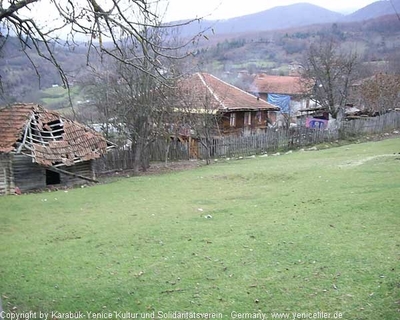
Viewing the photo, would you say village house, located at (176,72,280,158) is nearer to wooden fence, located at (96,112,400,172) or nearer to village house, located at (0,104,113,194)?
wooden fence, located at (96,112,400,172)

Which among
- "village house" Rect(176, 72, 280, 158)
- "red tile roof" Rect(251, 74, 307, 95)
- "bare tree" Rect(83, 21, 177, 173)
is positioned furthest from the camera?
"red tile roof" Rect(251, 74, 307, 95)

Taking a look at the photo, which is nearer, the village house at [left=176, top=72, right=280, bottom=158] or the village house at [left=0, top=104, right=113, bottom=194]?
the village house at [left=0, top=104, right=113, bottom=194]

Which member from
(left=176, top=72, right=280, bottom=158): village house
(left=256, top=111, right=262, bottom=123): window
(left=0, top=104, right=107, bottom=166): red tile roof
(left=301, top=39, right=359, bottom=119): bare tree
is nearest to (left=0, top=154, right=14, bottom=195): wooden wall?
(left=0, top=104, right=107, bottom=166): red tile roof

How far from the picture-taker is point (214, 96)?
3644 cm

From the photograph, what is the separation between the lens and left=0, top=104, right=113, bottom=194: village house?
2133 cm

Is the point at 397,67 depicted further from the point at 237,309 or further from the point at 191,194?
the point at 237,309

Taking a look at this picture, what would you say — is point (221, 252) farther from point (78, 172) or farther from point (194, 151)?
point (194, 151)

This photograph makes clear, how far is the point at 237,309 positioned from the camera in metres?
5.97

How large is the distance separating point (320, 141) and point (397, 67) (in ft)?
121

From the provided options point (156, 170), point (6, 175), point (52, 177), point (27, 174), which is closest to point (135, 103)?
point (156, 170)

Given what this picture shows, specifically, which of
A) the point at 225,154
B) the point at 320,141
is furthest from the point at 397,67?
the point at 225,154

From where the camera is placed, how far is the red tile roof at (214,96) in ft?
101

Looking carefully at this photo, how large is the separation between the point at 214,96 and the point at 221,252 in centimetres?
2890

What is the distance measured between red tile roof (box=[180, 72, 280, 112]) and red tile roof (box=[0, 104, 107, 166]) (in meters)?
8.39
